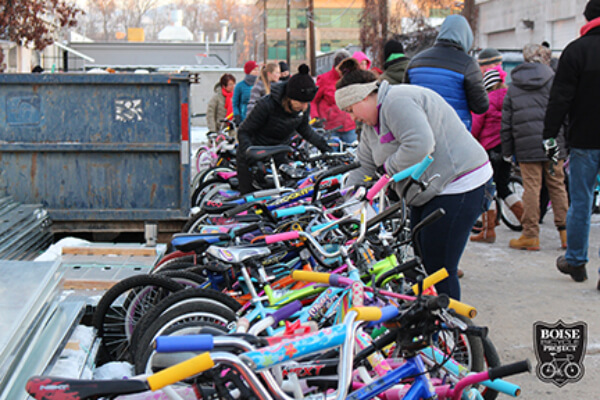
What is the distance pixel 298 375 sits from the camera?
102 inches

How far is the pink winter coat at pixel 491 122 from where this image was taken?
7.96 m

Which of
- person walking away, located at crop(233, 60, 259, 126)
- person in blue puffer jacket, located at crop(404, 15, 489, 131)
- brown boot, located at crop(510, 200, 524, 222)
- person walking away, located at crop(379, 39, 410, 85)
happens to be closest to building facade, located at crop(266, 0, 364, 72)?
person walking away, located at crop(233, 60, 259, 126)

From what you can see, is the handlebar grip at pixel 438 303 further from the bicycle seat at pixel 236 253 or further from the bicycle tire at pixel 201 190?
the bicycle tire at pixel 201 190

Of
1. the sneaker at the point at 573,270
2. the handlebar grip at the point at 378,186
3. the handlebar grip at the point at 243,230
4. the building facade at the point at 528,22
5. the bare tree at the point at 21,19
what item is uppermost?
the building facade at the point at 528,22

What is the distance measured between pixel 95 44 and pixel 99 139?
143 feet

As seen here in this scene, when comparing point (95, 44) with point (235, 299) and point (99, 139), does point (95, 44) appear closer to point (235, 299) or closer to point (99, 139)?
point (99, 139)

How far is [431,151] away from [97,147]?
3.73m

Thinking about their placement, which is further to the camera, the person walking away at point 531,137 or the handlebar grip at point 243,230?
the person walking away at point 531,137

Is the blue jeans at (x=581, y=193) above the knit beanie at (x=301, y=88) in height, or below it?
below

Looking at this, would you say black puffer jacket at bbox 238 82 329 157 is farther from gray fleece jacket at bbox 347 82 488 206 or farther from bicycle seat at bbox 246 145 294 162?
gray fleece jacket at bbox 347 82 488 206

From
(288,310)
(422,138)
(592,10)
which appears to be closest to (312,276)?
(288,310)

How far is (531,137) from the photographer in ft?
24.4

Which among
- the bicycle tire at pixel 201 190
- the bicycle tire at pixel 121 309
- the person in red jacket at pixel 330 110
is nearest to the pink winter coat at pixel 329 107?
the person in red jacket at pixel 330 110

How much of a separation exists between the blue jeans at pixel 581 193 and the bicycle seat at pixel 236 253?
334cm
